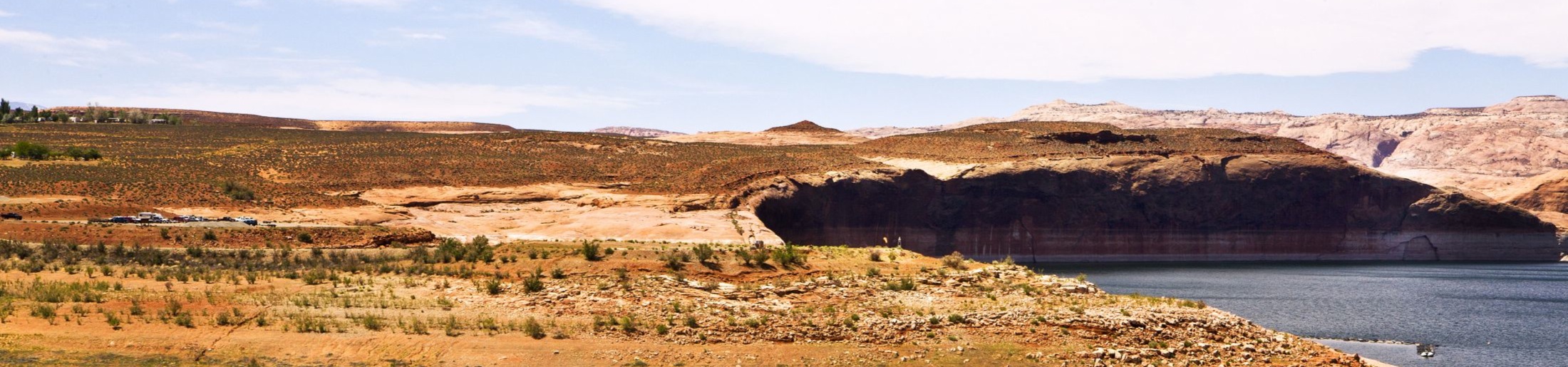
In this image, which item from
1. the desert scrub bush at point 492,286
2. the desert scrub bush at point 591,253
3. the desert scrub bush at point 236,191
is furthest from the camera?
the desert scrub bush at point 236,191

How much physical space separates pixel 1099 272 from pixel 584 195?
3142cm

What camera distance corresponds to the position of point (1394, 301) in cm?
5578

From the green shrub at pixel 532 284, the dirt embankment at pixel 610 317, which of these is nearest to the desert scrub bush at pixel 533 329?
the dirt embankment at pixel 610 317

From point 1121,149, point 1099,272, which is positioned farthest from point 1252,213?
point 1099,272

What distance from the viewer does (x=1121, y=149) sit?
10206 cm

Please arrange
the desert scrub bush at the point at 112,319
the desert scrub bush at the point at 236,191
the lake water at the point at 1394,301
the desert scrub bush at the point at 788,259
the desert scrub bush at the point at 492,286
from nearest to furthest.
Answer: the desert scrub bush at the point at 112,319 < the desert scrub bush at the point at 492,286 < the desert scrub bush at the point at 788,259 < the lake water at the point at 1394,301 < the desert scrub bush at the point at 236,191

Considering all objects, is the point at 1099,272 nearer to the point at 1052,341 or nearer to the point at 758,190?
the point at 758,190

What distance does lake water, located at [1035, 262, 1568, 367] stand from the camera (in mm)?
39312

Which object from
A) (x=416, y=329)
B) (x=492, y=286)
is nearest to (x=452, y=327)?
(x=416, y=329)

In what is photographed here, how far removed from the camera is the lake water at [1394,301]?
3931 cm

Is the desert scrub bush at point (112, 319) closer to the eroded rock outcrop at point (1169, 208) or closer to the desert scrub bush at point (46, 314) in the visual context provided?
the desert scrub bush at point (46, 314)

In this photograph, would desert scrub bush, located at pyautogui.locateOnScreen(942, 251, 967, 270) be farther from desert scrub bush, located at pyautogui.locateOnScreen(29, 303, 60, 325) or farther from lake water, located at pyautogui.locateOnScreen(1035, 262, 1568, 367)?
desert scrub bush, located at pyautogui.locateOnScreen(29, 303, 60, 325)

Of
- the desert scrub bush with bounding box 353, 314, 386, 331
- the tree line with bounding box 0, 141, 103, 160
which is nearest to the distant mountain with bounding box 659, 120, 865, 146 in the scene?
the tree line with bounding box 0, 141, 103, 160

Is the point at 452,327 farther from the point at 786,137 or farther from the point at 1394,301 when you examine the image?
the point at 786,137
